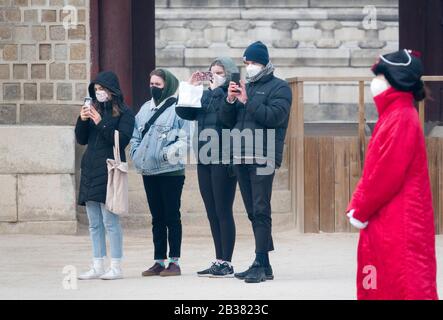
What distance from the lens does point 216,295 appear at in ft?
33.7

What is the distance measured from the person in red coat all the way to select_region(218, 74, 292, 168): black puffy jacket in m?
2.94

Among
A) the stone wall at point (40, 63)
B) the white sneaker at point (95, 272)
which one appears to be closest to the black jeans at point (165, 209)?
the white sneaker at point (95, 272)

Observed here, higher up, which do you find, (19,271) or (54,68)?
(54,68)

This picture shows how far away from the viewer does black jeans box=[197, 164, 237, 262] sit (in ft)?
36.9

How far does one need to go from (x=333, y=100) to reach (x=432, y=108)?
13.7 meters

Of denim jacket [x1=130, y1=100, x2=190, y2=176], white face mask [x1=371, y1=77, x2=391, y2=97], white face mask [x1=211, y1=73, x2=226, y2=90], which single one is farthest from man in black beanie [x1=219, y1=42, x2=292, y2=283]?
white face mask [x1=371, y1=77, x2=391, y2=97]

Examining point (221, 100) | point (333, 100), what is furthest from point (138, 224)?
point (333, 100)

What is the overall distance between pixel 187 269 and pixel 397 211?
446cm

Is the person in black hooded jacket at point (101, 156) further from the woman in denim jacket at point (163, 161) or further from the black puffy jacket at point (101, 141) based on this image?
the woman in denim jacket at point (163, 161)

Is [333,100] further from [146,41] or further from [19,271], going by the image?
[19,271]

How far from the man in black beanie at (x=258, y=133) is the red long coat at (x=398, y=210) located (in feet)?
9.86

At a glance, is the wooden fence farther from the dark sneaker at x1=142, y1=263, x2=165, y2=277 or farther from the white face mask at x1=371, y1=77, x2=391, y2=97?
the white face mask at x1=371, y1=77, x2=391, y2=97

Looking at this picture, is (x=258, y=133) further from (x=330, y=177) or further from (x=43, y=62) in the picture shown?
(x=43, y=62)

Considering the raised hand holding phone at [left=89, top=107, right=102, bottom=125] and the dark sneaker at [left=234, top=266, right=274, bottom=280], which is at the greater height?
the raised hand holding phone at [left=89, top=107, right=102, bottom=125]
